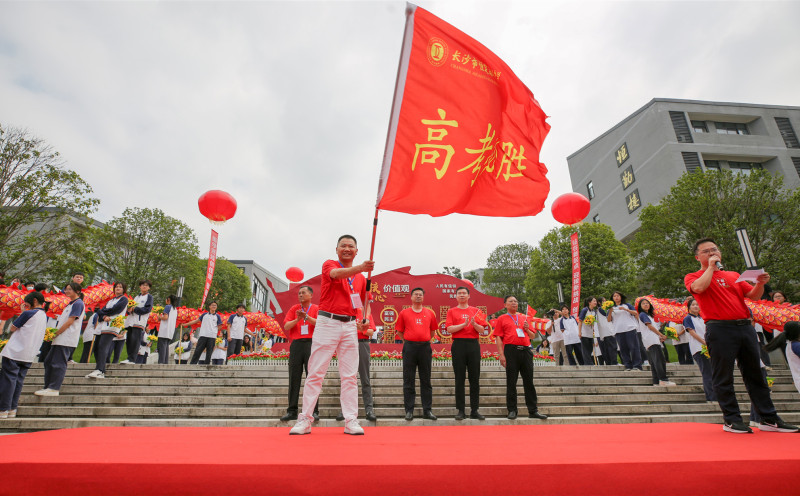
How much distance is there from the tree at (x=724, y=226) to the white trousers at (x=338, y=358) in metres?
19.6

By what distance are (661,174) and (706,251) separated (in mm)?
28375

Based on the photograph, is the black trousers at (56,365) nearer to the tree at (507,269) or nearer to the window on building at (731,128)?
the tree at (507,269)

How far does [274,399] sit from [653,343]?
7243 millimetres

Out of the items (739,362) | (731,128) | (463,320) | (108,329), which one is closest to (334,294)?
(463,320)

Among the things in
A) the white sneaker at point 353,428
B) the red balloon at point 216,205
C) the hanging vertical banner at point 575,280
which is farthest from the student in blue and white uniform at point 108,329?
the hanging vertical banner at point 575,280

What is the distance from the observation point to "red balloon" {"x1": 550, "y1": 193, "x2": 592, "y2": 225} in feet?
32.8

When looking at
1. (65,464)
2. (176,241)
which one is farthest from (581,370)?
(176,241)

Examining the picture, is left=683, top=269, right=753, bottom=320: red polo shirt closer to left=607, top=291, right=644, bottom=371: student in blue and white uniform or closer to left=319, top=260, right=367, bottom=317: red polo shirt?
left=319, top=260, right=367, bottom=317: red polo shirt

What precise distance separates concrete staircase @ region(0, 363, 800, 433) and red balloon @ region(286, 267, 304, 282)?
9.47 meters

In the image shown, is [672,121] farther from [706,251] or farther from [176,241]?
[176,241]

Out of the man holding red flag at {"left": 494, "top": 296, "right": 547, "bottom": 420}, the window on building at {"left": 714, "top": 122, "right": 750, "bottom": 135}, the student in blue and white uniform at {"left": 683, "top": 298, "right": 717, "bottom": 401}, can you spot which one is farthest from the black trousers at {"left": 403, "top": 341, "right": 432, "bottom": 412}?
the window on building at {"left": 714, "top": 122, "right": 750, "bottom": 135}

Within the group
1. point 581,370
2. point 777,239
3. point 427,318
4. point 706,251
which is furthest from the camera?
point 777,239

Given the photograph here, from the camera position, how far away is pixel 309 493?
6.33ft

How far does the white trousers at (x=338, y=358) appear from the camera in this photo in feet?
11.9
